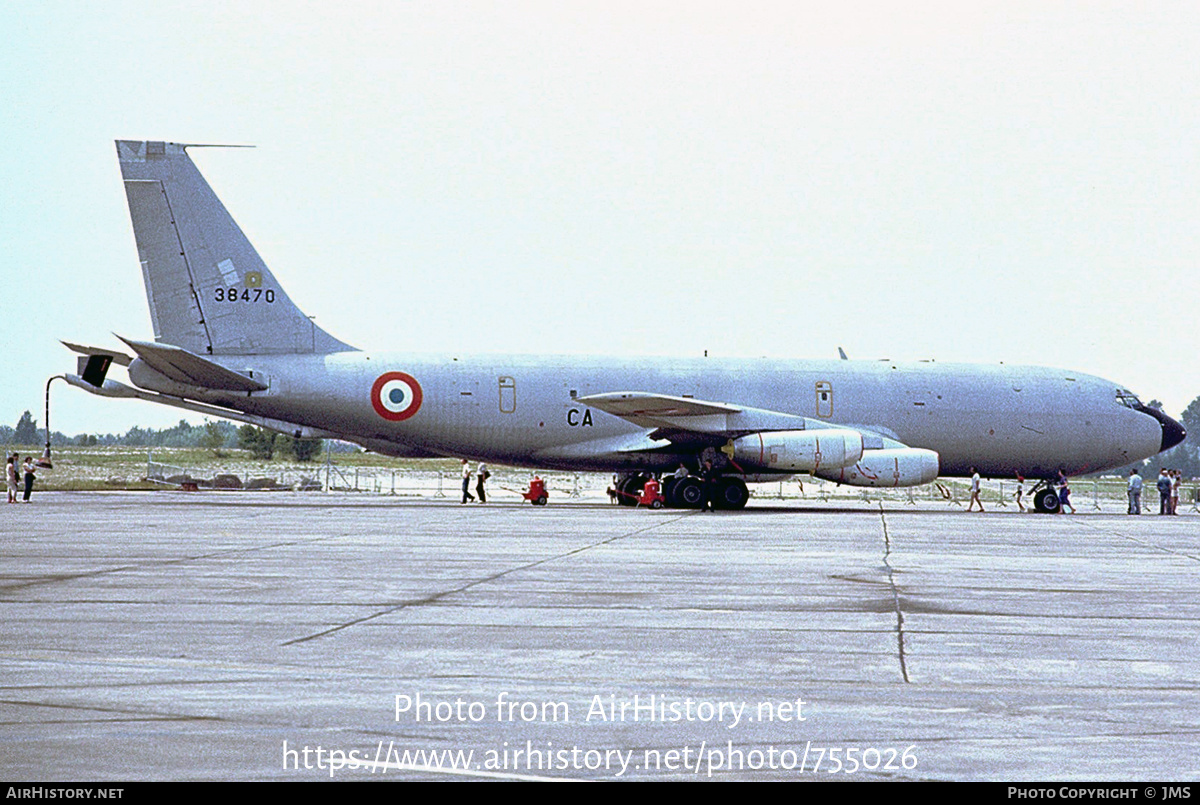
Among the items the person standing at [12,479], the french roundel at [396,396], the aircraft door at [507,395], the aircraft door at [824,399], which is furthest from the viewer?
the person standing at [12,479]

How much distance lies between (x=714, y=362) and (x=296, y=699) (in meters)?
26.2

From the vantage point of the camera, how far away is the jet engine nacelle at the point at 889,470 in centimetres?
3008

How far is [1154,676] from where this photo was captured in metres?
7.64

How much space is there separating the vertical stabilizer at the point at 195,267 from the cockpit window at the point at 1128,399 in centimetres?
2044

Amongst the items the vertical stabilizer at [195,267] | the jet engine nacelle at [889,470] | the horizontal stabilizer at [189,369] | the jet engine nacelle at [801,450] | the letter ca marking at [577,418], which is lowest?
the jet engine nacelle at [889,470]

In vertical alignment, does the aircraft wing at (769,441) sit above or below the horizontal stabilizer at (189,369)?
below

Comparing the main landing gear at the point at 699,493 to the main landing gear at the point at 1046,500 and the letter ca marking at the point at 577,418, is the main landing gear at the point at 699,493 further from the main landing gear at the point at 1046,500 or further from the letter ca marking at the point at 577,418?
the main landing gear at the point at 1046,500

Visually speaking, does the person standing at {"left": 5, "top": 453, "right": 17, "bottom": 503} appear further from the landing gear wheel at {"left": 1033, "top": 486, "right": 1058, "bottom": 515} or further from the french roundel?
the landing gear wheel at {"left": 1033, "top": 486, "right": 1058, "bottom": 515}

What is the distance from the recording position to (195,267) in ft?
96.6

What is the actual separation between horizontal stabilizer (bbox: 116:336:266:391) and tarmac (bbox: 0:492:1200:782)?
36.1 feet

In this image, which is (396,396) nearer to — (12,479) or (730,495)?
(730,495)

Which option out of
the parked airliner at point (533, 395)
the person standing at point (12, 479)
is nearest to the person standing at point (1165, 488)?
the parked airliner at point (533, 395)

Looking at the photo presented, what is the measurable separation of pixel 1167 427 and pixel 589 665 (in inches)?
1208
